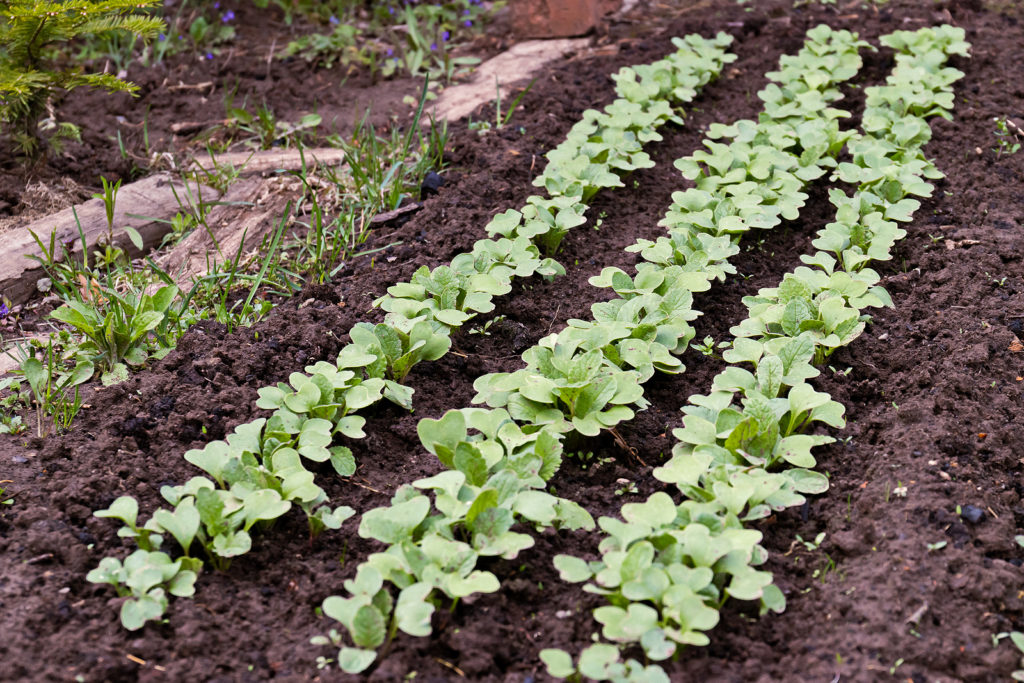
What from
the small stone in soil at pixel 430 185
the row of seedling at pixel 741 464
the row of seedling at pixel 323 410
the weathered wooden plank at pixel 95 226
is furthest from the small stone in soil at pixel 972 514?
the weathered wooden plank at pixel 95 226

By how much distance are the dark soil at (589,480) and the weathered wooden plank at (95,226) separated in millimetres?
881

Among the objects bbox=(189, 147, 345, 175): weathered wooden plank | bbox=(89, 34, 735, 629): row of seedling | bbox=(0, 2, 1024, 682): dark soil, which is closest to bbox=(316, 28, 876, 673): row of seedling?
bbox=(0, 2, 1024, 682): dark soil

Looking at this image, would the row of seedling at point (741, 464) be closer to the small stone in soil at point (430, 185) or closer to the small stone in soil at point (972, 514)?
the small stone in soil at point (972, 514)

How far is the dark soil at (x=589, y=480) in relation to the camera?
187 centimetres

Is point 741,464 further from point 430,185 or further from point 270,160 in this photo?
point 270,160

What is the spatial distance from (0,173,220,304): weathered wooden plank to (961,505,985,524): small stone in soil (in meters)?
2.82

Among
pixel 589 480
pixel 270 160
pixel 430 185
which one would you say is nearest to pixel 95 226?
pixel 270 160

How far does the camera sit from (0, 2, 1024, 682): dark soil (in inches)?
73.5

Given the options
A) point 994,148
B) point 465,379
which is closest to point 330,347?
point 465,379

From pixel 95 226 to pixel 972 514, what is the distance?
126 inches

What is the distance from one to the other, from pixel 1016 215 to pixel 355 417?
2.65 m

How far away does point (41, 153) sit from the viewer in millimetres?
3688

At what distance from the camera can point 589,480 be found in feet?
7.89

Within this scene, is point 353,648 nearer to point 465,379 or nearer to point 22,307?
point 465,379
